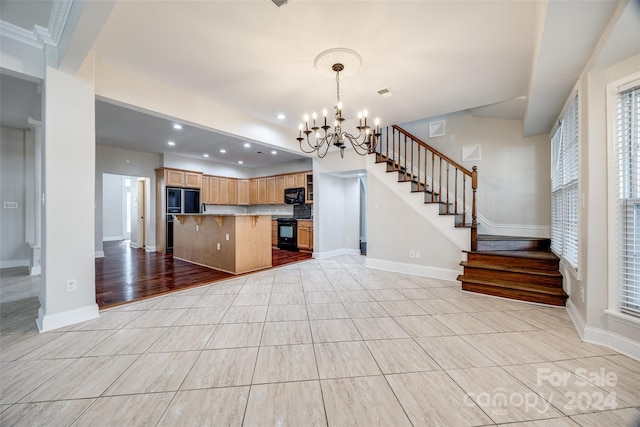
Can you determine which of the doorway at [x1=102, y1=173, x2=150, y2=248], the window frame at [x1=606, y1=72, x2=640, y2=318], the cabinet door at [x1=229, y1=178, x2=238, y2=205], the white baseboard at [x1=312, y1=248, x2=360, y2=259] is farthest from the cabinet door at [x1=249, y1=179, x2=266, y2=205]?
the window frame at [x1=606, y1=72, x2=640, y2=318]

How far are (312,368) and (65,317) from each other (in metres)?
2.57

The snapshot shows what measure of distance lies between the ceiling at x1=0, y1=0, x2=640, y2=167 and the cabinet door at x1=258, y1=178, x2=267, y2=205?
4665 millimetres

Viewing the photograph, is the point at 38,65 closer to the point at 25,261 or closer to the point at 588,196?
the point at 25,261

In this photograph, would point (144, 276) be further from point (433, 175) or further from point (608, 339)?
point (608, 339)

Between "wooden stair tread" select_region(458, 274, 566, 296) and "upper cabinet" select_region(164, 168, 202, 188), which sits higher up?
"upper cabinet" select_region(164, 168, 202, 188)

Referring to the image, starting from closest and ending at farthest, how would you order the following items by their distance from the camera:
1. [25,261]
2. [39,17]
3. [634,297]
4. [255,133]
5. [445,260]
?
[634,297] → [39,17] → [445,260] → [255,133] → [25,261]

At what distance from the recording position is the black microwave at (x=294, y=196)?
7.36 meters

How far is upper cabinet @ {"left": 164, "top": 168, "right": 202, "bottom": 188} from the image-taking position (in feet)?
22.4

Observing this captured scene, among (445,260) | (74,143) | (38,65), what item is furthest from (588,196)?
(38,65)

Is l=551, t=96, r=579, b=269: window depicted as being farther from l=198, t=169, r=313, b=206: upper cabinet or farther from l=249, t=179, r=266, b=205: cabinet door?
l=249, t=179, r=266, b=205: cabinet door

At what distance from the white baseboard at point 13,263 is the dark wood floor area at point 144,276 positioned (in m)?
1.19

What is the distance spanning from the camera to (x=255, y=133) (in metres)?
4.46

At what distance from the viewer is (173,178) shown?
693 cm

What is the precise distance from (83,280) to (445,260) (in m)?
4.89
